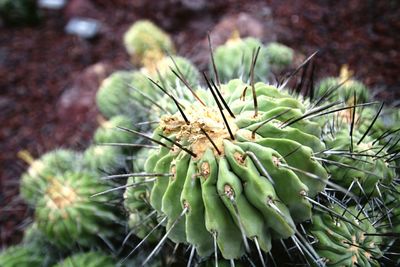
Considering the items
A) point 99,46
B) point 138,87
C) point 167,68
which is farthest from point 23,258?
point 99,46

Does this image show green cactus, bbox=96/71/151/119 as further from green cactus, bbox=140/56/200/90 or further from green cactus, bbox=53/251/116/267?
green cactus, bbox=53/251/116/267

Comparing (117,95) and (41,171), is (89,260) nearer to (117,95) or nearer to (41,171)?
(41,171)

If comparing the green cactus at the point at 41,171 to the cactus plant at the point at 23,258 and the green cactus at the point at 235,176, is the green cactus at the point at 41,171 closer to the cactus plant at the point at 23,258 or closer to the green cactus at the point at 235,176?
the cactus plant at the point at 23,258

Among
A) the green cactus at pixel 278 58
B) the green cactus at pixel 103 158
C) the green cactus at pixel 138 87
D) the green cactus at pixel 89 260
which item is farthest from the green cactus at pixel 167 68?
the green cactus at pixel 89 260

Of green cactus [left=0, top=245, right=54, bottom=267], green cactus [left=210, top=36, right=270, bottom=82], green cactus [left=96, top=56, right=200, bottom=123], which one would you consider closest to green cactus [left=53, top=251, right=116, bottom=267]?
green cactus [left=0, top=245, right=54, bottom=267]

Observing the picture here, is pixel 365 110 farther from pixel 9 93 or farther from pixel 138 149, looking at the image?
pixel 9 93

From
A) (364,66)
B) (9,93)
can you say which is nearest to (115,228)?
(364,66)
